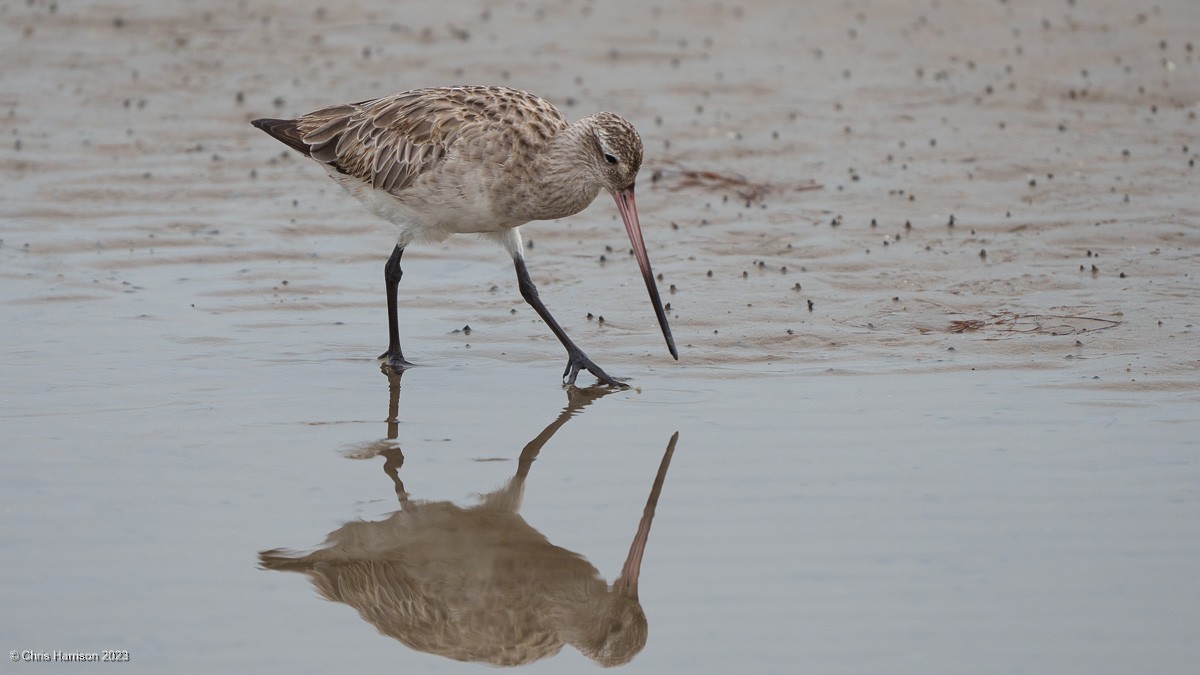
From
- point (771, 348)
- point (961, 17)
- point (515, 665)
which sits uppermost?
point (961, 17)

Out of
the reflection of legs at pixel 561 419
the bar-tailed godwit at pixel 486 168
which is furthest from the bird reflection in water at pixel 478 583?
the bar-tailed godwit at pixel 486 168

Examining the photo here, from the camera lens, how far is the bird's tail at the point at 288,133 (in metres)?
7.98

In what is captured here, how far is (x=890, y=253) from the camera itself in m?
8.81

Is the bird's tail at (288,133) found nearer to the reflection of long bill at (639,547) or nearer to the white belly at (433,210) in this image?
the white belly at (433,210)

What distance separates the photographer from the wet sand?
15.3 feet

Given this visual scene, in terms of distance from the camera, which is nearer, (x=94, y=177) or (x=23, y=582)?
(x=23, y=582)

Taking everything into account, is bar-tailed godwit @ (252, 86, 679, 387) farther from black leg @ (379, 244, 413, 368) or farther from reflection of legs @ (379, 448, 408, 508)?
reflection of legs @ (379, 448, 408, 508)

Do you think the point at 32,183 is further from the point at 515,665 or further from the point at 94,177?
the point at 515,665

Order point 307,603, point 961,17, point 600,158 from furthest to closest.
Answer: point 961,17, point 600,158, point 307,603

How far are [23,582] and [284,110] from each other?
7.19m

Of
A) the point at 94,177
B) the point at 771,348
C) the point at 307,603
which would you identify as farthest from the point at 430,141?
the point at 94,177

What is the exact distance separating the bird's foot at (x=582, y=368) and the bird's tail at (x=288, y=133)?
198 centimetres

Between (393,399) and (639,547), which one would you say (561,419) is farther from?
(639,547)

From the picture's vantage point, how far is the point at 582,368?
7.02m
